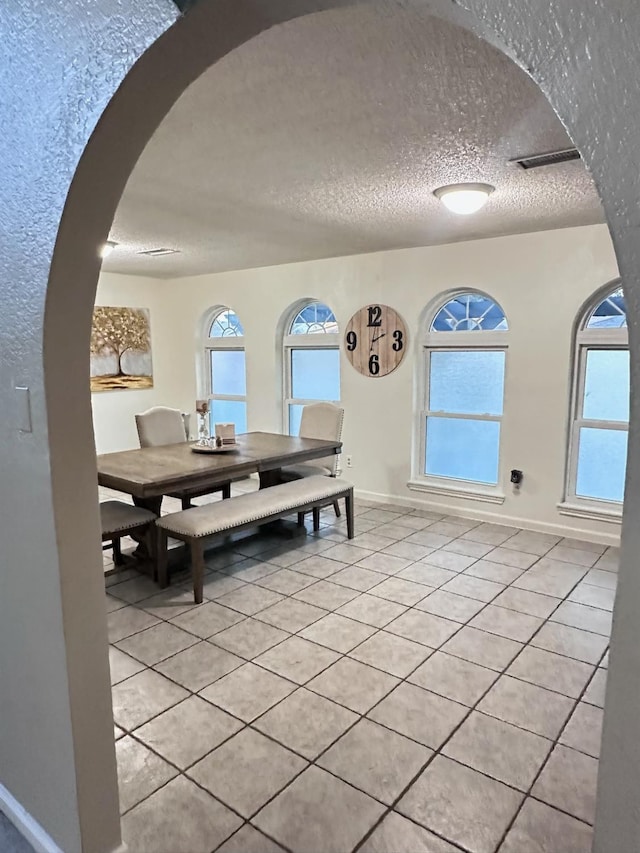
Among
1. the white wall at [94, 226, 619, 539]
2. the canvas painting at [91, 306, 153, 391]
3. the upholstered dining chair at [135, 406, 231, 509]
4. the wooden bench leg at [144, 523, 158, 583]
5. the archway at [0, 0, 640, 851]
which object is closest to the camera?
the archway at [0, 0, 640, 851]

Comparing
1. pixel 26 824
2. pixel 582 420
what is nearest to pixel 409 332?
pixel 582 420

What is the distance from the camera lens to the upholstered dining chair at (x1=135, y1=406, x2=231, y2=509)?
15.0 ft

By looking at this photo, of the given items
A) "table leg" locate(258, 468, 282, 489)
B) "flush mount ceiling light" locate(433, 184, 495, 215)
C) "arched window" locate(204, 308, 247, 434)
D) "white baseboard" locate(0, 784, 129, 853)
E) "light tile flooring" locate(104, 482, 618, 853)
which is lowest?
"light tile flooring" locate(104, 482, 618, 853)

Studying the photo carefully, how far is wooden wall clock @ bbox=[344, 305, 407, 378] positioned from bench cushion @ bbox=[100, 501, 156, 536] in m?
2.58

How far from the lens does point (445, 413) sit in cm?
507

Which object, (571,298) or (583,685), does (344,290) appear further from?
(583,685)

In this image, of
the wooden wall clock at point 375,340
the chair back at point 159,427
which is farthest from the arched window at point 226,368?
the chair back at point 159,427

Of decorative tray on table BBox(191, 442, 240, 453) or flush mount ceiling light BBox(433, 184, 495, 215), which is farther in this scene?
decorative tray on table BBox(191, 442, 240, 453)

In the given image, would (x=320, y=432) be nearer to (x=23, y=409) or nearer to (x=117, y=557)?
(x=117, y=557)

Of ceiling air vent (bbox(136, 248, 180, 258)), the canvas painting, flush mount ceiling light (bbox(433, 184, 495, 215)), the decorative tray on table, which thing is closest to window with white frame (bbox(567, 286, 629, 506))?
flush mount ceiling light (bbox(433, 184, 495, 215))

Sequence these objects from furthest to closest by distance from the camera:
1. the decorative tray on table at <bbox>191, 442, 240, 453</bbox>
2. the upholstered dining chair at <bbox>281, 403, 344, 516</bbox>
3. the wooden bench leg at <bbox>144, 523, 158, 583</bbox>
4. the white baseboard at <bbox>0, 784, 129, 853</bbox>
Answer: the upholstered dining chair at <bbox>281, 403, 344, 516</bbox>, the decorative tray on table at <bbox>191, 442, 240, 453</bbox>, the wooden bench leg at <bbox>144, 523, 158, 583</bbox>, the white baseboard at <bbox>0, 784, 129, 853</bbox>

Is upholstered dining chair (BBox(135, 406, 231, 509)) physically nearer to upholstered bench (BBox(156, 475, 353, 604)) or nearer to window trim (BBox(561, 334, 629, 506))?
upholstered bench (BBox(156, 475, 353, 604))

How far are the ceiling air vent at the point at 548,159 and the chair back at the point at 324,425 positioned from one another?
104 inches

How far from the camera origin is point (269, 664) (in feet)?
8.70
